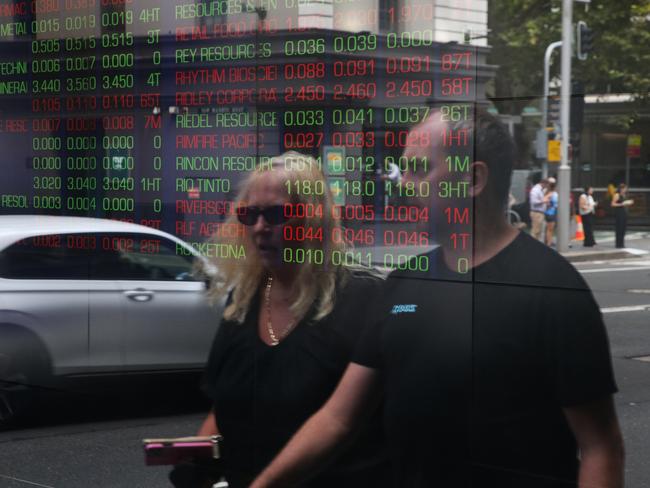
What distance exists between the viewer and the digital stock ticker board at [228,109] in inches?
149

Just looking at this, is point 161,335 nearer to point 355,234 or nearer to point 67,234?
point 67,234

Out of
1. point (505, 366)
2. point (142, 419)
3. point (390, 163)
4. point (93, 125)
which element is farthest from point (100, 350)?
point (505, 366)

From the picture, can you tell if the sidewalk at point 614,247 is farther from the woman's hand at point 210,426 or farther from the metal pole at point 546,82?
the woman's hand at point 210,426

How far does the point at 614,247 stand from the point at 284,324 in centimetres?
126

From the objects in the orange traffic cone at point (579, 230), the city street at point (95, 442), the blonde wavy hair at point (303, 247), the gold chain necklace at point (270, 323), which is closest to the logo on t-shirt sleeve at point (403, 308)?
the blonde wavy hair at point (303, 247)

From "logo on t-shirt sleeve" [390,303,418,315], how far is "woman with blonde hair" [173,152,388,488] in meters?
0.13

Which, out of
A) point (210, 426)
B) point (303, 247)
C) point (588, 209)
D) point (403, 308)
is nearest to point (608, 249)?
point (588, 209)

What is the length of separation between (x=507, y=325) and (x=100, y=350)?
2056 mm

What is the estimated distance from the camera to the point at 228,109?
4.38 m

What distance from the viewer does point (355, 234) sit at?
3941 mm

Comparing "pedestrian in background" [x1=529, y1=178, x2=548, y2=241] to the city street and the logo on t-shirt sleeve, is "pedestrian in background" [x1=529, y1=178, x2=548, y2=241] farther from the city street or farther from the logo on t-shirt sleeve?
the city street

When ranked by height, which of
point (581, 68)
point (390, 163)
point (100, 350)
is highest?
point (581, 68)

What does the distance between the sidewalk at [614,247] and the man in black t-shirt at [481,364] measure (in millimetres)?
122

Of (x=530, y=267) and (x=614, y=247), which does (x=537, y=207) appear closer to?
(x=530, y=267)
